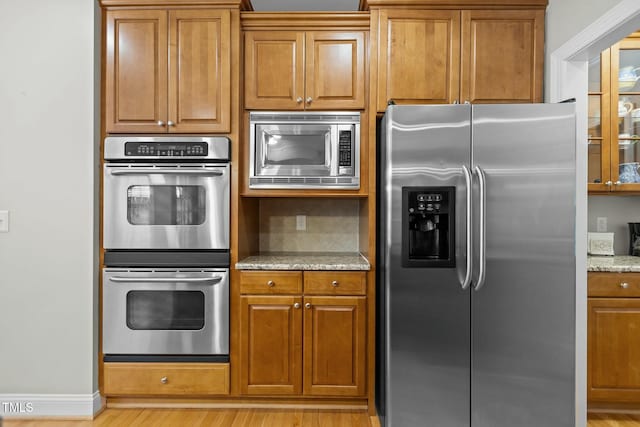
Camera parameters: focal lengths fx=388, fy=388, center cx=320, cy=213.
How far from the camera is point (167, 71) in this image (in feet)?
7.84

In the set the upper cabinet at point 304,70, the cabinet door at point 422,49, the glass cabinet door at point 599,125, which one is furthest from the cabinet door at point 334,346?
the glass cabinet door at point 599,125

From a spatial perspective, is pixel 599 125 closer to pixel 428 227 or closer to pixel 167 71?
pixel 428 227

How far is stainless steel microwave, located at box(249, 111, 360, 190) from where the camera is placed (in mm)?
2424

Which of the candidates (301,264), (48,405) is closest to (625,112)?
(301,264)

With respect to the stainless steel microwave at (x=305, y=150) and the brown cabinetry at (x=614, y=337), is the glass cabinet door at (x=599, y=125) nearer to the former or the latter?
the brown cabinetry at (x=614, y=337)

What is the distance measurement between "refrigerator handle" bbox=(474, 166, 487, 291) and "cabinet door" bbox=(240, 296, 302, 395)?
1.03 m

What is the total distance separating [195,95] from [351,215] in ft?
4.56

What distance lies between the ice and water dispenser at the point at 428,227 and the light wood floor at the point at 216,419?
1.05 metres

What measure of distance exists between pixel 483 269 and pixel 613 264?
1135mm

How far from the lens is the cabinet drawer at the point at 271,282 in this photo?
2350 millimetres

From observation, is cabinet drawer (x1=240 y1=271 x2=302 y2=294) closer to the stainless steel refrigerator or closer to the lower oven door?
the lower oven door

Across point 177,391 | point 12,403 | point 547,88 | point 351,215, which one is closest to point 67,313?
point 12,403

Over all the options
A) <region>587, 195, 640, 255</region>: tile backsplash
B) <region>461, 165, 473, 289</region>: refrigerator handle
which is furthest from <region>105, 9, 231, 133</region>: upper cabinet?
<region>587, 195, 640, 255</region>: tile backsplash

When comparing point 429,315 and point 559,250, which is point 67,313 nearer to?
point 429,315
